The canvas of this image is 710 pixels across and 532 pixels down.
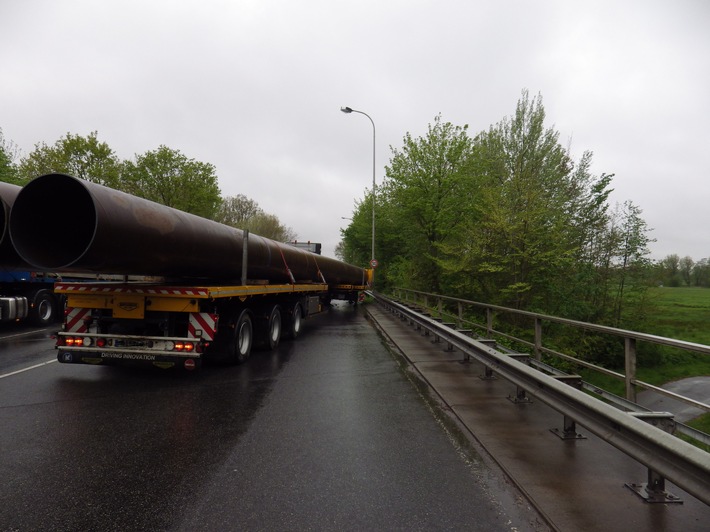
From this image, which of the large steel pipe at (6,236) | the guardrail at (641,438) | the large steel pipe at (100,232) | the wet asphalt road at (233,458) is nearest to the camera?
the guardrail at (641,438)

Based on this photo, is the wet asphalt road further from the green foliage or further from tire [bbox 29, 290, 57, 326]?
the green foliage

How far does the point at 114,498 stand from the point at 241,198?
6295cm

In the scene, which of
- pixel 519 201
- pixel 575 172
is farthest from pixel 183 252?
pixel 575 172

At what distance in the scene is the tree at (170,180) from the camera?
30.7m

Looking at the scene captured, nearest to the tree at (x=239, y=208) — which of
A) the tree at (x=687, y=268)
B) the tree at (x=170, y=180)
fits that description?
the tree at (x=170, y=180)

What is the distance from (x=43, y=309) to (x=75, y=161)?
20595 mm

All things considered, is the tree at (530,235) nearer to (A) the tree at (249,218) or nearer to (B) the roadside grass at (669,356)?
(B) the roadside grass at (669,356)

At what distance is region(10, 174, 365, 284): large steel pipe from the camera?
4.54 m

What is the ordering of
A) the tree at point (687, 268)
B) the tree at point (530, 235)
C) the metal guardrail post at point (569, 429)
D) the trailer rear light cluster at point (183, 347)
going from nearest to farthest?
the metal guardrail post at point (569, 429) → the trailer rear light cluster at point (183, 347) → the tree at point (530, 235) → the tree at point (687, 268)

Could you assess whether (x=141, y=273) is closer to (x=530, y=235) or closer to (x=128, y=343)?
(x=128, y=343)

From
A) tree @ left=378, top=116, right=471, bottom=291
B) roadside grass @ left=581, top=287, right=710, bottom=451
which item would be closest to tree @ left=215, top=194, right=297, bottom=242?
tree @ left=378, top=116, right=471, bottom=291

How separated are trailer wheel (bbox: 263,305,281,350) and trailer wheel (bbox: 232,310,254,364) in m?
0.74

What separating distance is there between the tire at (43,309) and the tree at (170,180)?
66.1 ft

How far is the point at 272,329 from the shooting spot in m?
8.96
